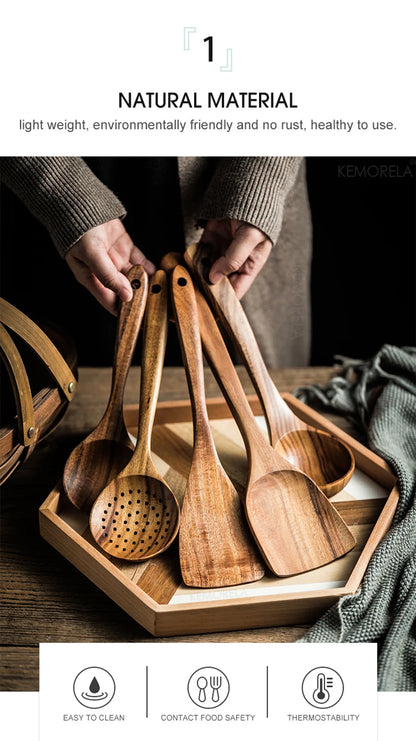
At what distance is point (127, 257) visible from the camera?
1.90 feet

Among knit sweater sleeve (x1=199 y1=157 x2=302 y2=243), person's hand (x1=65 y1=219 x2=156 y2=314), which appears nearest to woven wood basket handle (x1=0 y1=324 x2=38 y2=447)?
person's hand (x1=65 y1=219 x2=156 y2=314)

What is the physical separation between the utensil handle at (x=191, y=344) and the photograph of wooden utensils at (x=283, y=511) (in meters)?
0.02

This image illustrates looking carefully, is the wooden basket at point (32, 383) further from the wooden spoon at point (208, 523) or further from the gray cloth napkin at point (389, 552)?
the gray cloth napkin at point (389, 552)

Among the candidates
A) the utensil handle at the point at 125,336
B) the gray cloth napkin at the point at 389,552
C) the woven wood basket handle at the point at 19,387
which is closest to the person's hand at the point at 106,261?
the utensil handle at the point at 125,336

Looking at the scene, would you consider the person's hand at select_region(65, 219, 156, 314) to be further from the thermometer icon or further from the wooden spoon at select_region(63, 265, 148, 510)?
the thermometer icon

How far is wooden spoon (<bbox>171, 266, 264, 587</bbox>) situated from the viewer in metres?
0.40

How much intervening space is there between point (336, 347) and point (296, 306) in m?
0.25

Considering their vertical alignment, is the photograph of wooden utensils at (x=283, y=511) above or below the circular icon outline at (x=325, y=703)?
above

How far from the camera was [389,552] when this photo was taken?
425 millimetres

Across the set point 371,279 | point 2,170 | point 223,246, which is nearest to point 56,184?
point 2,170

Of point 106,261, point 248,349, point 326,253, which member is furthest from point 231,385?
point 326,253

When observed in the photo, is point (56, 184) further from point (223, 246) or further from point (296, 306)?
point (296, 306)

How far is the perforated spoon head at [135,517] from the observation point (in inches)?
16.8

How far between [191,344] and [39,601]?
215 mm
